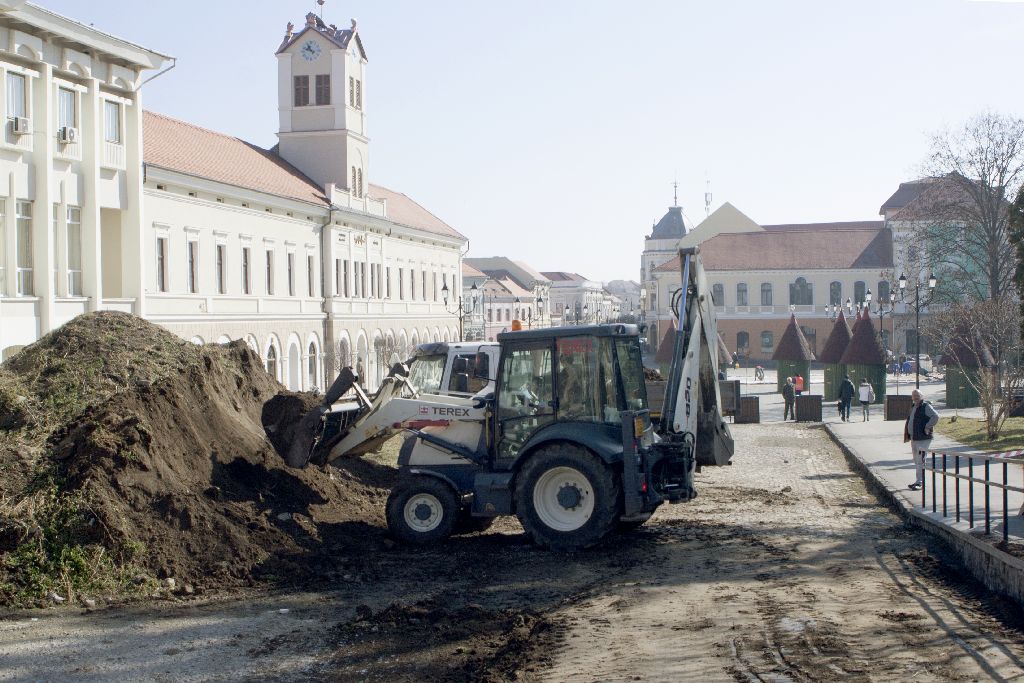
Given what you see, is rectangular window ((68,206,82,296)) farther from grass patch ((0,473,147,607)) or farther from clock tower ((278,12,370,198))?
clock tower ((278,12,370,198))

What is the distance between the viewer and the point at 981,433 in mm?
26344

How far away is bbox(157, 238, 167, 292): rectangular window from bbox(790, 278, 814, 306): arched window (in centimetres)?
5924

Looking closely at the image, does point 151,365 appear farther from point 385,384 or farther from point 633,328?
point 633,328

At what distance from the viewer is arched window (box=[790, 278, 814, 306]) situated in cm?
Result: 8588

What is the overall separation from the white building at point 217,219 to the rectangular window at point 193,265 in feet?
0.23

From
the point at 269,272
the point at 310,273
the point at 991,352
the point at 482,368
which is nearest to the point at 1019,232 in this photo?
the point at 482,368

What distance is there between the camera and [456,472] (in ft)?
43.8

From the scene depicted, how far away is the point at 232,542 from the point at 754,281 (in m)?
78.0

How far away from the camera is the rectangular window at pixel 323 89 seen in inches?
2169

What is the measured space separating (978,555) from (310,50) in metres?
49.2

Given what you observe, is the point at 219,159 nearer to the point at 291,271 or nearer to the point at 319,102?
the point at 291,271

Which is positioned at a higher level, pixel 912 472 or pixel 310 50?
pixel 310 50

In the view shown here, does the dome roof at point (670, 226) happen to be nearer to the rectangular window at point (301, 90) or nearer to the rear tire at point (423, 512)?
the rectangular window at point (301, 90)

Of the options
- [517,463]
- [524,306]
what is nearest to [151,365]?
[517,463]
